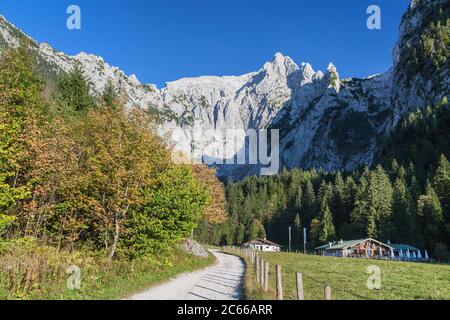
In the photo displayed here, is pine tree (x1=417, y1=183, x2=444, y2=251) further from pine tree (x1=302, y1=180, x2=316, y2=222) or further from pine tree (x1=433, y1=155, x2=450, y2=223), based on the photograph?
pine tree (x1=302, y1=180, x2=316, y2=222)

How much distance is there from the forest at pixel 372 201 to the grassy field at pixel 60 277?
7850 cm

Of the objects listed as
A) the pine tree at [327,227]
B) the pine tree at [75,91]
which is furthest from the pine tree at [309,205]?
the pine tree at [75,91]

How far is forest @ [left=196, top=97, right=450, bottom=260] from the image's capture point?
8806 cm

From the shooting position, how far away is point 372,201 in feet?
325

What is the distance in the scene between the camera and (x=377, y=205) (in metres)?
98.8

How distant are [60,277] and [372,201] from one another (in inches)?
3768

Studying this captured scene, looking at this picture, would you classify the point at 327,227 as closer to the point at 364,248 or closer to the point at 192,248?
the point at 364,248

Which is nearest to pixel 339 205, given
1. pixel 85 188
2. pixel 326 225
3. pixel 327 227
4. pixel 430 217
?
pixel 326 225

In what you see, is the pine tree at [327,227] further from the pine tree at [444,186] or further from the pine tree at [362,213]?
the pine tree at [444,186]

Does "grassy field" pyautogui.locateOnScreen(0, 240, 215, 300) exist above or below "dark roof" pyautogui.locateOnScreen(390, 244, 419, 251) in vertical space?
above

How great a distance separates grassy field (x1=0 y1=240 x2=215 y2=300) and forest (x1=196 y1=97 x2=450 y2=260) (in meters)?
78.5

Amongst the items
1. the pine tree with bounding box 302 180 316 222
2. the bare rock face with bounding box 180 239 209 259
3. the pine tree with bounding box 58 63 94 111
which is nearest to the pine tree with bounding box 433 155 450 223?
the pine tree with bounding box 302 180 316 222
